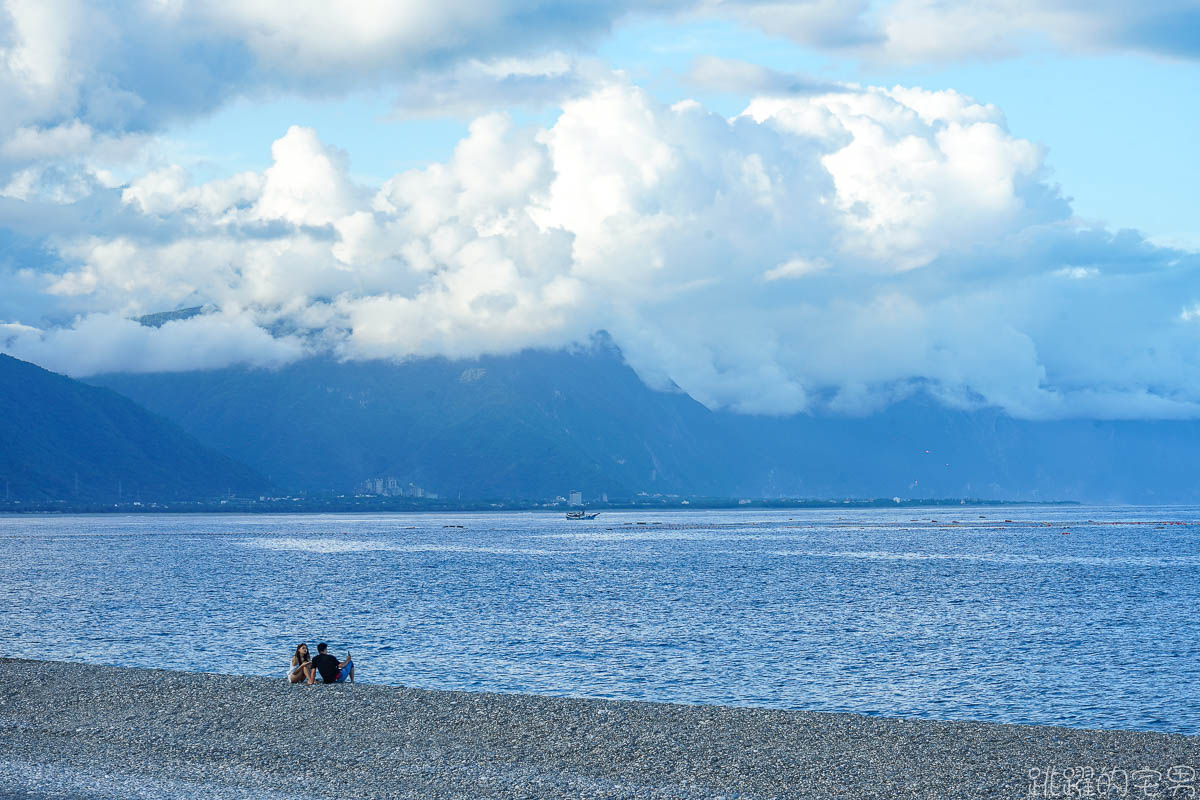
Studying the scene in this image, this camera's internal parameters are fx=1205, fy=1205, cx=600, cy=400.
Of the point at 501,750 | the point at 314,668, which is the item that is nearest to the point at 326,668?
the point at 314,668

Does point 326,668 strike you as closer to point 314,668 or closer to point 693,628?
point 314,668

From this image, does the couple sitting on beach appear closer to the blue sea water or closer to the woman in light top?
the woman in light top

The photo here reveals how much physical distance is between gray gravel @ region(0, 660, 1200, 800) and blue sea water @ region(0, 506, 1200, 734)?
15.2 meters

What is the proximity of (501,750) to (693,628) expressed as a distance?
144 ft

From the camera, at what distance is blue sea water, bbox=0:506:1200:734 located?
47656 mm

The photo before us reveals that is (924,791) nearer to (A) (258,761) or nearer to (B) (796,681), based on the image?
(A) (258,761)

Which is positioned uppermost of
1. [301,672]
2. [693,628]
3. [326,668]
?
[326,668]

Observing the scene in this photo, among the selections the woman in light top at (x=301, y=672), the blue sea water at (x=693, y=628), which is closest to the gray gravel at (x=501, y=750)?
the woman in light top at (x=301, y=672)

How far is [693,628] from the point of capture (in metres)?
69.6

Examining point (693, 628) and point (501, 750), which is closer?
point (501, 750)

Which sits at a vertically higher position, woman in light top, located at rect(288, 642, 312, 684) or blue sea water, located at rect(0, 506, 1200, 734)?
woman in light top, located at rect(288, 642, 312, 684)

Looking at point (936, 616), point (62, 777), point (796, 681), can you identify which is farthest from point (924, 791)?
point (936, 616)

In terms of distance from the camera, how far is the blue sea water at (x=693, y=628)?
47656 millimetres

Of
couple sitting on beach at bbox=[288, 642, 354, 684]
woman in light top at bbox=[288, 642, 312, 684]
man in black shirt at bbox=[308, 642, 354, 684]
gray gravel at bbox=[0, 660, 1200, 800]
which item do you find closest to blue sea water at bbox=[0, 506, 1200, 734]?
man in black shirt at bbox=[308, 642, 354, 684]
